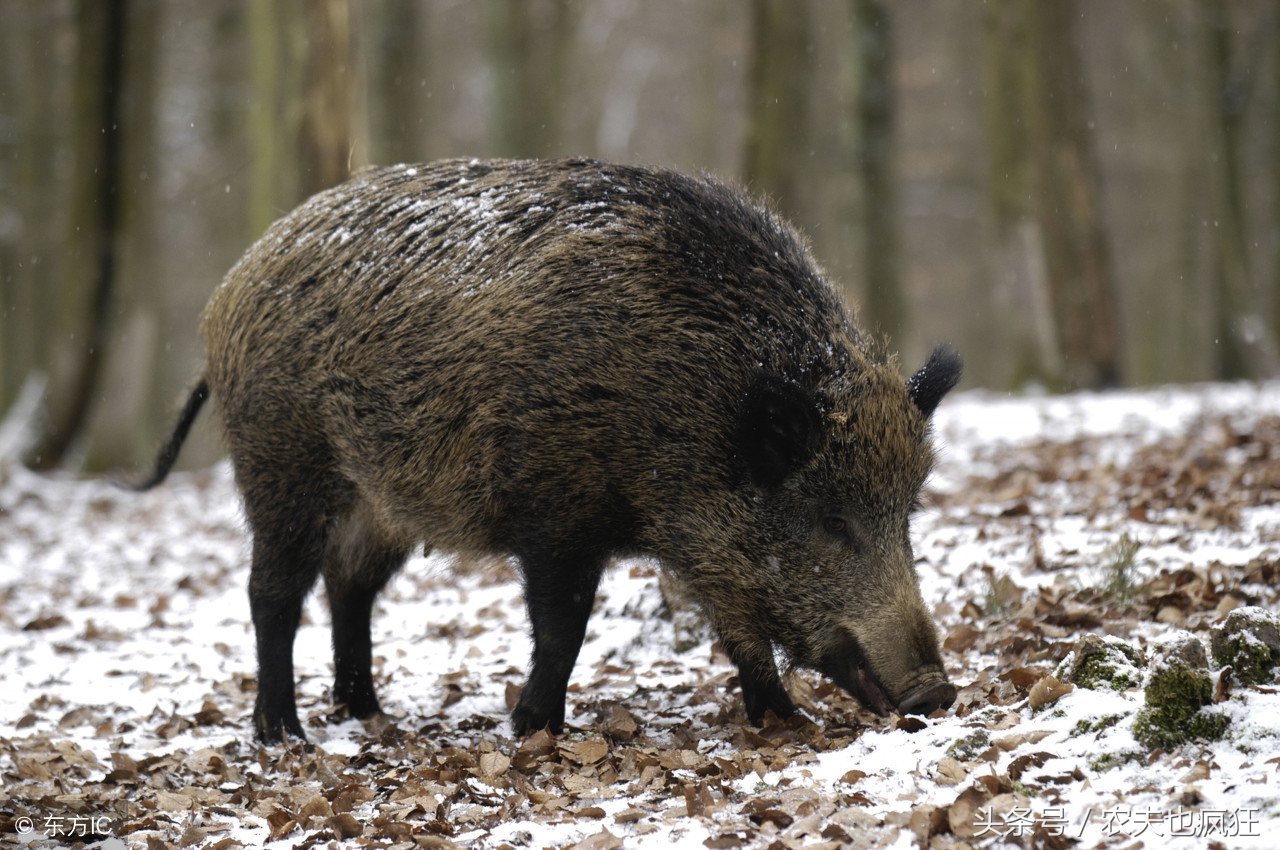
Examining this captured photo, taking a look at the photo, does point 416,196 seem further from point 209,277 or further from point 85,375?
point 209,277

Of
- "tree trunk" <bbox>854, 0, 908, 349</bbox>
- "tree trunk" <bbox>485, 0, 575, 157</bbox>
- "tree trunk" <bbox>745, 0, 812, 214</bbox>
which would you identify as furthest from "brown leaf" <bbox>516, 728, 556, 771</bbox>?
"tree trunk" <bbox>485, 0, 575, 157</bbox>

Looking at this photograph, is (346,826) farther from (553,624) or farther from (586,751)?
(553,624)

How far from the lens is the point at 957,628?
512cm

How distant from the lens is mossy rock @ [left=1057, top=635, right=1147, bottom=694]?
3674 millimetres

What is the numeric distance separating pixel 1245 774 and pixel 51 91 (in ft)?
66.3

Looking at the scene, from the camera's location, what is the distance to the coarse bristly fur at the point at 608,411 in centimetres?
439

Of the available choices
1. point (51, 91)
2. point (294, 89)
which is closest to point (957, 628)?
point (294, 89)

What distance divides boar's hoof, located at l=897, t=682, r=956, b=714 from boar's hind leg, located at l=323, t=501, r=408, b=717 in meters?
2.72

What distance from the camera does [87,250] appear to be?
12305 millimetres

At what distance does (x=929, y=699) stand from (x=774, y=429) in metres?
1.12

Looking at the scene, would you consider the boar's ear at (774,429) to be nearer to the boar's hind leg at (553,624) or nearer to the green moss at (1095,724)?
the boar's hind leg at (553,624)
